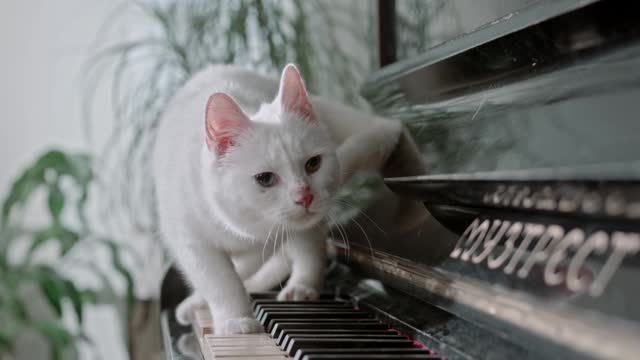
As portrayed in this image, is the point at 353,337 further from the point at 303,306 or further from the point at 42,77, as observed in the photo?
the point at 42,77

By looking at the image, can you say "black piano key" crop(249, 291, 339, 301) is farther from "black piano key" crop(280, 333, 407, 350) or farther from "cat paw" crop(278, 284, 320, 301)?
"black piano key" crop(280, 333, 407, 350)

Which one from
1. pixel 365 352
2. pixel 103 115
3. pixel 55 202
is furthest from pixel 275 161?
pixel 103 115

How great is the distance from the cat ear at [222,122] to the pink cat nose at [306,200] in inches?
5.0

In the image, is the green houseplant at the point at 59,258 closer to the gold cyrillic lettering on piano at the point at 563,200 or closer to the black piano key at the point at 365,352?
the black piano key at the point at 365,352

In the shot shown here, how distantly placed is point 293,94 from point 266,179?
14 cm

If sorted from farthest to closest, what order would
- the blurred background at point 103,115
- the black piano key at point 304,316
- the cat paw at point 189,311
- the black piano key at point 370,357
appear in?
the blurred background at point 103,115
the cat paw at point 189,311
the black piano key at point 304,316
the black piano key at point 370,357

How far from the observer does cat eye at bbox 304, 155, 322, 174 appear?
3.36ft

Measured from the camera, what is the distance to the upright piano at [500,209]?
0.53 meters

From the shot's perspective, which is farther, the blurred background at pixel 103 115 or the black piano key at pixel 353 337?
the blurred background at pixel 103 115

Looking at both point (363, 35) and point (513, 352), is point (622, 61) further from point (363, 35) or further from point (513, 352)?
point (363, 35)

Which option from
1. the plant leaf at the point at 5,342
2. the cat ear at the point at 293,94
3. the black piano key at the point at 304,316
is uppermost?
the cat ear at the point at 293,94

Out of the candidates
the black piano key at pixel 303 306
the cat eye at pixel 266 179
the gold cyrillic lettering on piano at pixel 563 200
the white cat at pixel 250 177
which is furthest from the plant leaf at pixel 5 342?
the gold cyrillic lettering on piano at pixel 563 200

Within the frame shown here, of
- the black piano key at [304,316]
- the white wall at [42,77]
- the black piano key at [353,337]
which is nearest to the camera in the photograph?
the black piano key at [353,337]

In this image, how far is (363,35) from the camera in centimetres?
173
